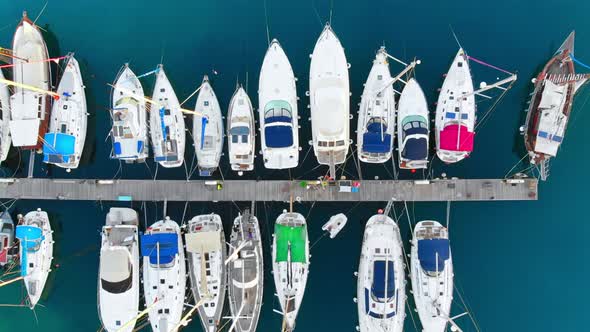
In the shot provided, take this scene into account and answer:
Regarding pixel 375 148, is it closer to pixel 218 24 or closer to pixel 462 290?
pixel 462 290

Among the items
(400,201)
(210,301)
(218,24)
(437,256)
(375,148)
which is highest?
(218,24)

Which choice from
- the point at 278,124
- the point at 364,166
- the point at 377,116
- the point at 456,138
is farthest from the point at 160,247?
the point at 456,138

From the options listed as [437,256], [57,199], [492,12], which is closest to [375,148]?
[437,256]

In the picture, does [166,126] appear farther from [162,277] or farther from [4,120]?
[4,120]

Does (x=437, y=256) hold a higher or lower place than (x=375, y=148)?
lower

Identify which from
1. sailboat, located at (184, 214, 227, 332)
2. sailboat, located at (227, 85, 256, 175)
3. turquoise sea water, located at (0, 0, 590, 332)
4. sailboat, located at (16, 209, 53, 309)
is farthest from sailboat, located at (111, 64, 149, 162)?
sailboat, located at (16, 209, 53, 309)

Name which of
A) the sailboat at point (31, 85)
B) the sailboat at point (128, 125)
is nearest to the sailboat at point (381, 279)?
the sailboat at point (128, 125)
